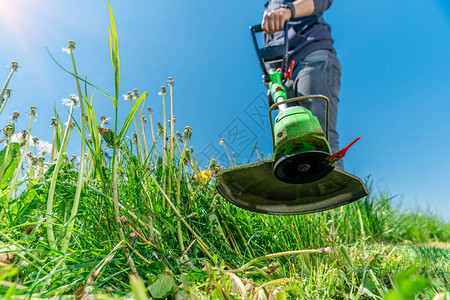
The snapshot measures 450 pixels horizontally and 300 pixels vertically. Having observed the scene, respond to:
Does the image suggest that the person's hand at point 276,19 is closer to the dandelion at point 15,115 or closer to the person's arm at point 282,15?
the person's arm at point 282,15

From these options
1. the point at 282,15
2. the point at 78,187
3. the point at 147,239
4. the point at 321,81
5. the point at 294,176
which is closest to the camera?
the point at 78,187

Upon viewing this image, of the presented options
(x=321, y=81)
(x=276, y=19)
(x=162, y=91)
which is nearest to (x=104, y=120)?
(x=162, y=91)

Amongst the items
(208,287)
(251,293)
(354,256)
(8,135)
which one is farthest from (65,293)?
(354,256)

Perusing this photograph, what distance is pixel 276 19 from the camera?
2.37m

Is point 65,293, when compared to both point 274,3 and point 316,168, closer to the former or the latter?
point 316,168

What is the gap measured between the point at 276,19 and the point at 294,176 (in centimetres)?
163

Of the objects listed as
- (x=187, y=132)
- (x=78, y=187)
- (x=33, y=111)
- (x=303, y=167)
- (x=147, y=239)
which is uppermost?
(x=33, y=111)

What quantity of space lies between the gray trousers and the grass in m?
1.22

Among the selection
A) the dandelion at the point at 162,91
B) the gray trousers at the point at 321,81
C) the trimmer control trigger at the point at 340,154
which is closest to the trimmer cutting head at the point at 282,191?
the trimmer control trigger at the point at 340,154

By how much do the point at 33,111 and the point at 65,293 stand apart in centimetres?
102

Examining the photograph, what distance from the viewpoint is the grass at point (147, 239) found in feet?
2.98

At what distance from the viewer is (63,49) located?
1.16 meters

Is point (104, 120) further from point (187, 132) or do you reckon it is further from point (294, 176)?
point (294, 176)

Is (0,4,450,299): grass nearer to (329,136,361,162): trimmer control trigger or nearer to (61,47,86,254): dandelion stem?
(61,47,86,254): dandelion stem
